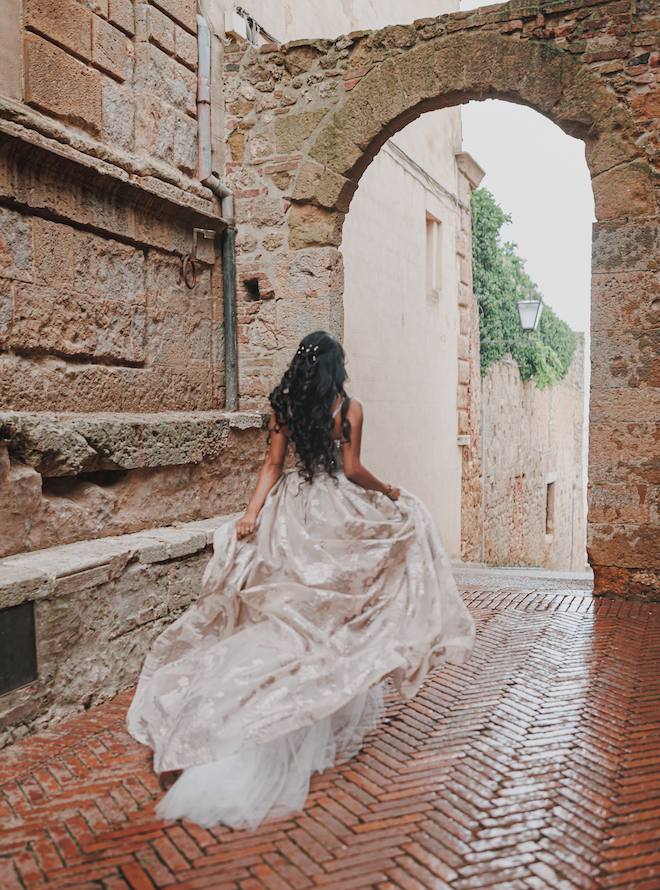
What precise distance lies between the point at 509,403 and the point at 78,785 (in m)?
11.1

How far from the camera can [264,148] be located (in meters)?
5.82

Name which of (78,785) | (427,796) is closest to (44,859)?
(78,785)

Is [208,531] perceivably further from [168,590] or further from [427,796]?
[427,796]

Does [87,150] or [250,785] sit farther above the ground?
[87,150]

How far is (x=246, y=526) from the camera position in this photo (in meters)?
3.21

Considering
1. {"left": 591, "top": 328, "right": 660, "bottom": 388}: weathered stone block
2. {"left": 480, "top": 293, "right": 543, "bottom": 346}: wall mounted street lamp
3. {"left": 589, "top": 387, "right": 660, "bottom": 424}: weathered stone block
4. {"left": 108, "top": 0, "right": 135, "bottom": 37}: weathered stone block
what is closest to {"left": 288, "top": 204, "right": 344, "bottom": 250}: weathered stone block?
{"left": 108, "top": 0, "right": 135, "bottom": 37}: weathered stone block

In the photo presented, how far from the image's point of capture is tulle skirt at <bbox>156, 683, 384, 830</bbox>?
8.07ft

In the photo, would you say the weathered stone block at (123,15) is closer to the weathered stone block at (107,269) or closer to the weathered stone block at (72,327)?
the weathered stone block at (107,269)

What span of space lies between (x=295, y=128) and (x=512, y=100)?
1.62 metres

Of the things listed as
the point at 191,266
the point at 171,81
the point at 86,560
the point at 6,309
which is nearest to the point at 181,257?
the point at 191,266

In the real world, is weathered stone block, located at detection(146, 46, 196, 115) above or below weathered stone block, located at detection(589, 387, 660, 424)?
above

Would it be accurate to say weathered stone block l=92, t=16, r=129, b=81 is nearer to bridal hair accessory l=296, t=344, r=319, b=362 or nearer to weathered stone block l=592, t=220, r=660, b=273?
bridal hair accessory l=296, t=344, r=319, b=362

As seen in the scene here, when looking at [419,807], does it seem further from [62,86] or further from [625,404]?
[62,86]

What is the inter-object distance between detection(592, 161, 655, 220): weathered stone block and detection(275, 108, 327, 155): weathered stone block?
2.12m
